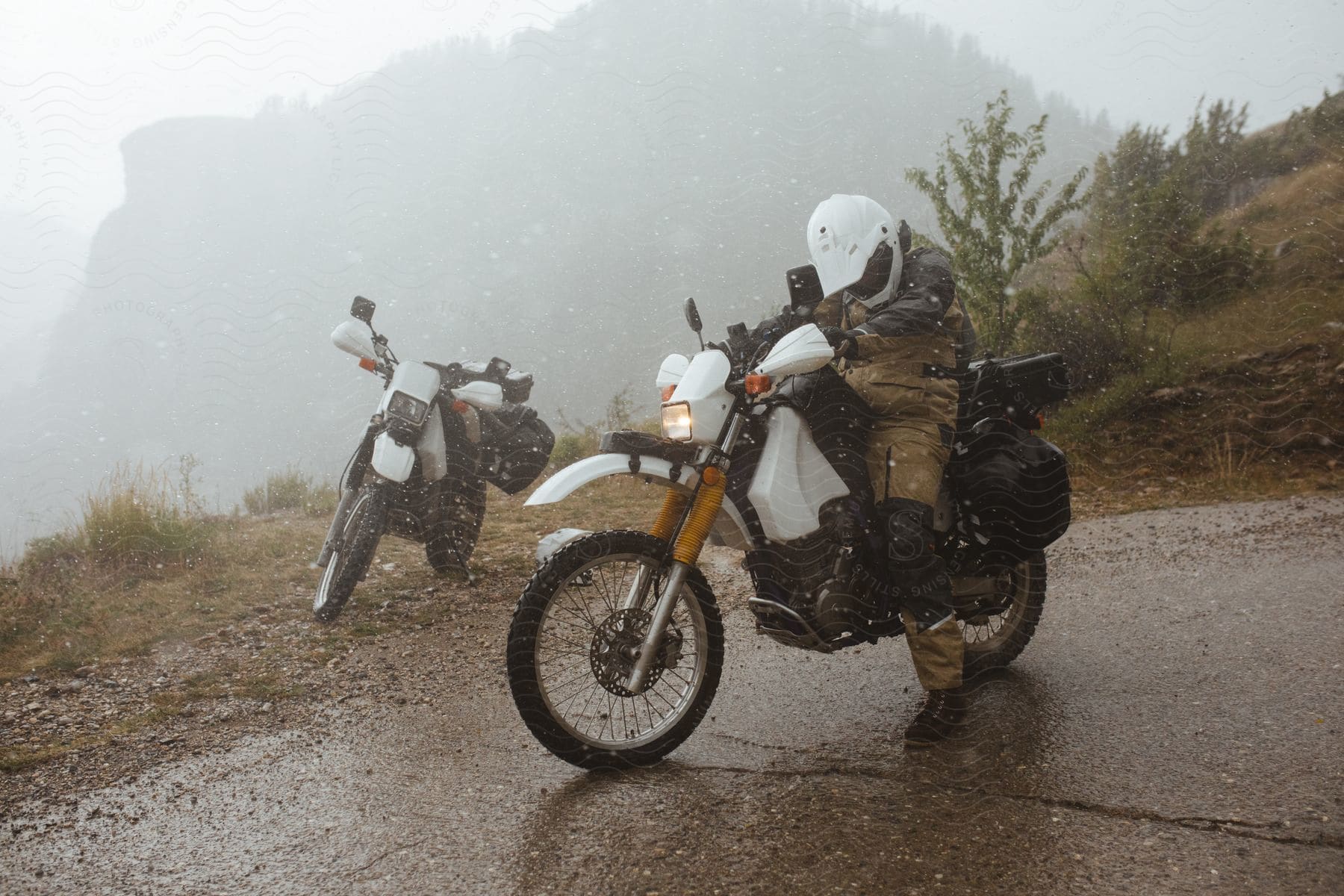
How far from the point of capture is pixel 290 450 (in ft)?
262

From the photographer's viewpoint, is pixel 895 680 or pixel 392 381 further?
pixel 392 381

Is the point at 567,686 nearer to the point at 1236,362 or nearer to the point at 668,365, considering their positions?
the point at 668,365

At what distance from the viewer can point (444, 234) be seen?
307 ft

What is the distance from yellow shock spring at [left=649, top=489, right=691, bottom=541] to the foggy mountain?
2553 centimetres

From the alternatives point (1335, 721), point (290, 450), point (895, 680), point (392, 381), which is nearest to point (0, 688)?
point (392, 381)

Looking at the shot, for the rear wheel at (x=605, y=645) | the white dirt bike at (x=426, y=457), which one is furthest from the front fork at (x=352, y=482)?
the rear wheel at (x=605, y=645)

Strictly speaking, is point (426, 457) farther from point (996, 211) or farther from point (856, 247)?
point (996, 211)

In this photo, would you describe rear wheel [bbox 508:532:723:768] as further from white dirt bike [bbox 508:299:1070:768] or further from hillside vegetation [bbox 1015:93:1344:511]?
hillside vegetation [bbox 1015:93:1344:511]

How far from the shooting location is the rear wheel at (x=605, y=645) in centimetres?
289

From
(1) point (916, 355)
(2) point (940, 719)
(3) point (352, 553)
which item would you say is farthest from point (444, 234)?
(2) point (940, 719)

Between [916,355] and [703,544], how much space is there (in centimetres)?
112

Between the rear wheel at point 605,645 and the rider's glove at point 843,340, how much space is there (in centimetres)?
92

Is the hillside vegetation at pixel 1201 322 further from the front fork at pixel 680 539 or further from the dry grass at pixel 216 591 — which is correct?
the front fork at pixel 680 539

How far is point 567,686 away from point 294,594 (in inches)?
146
